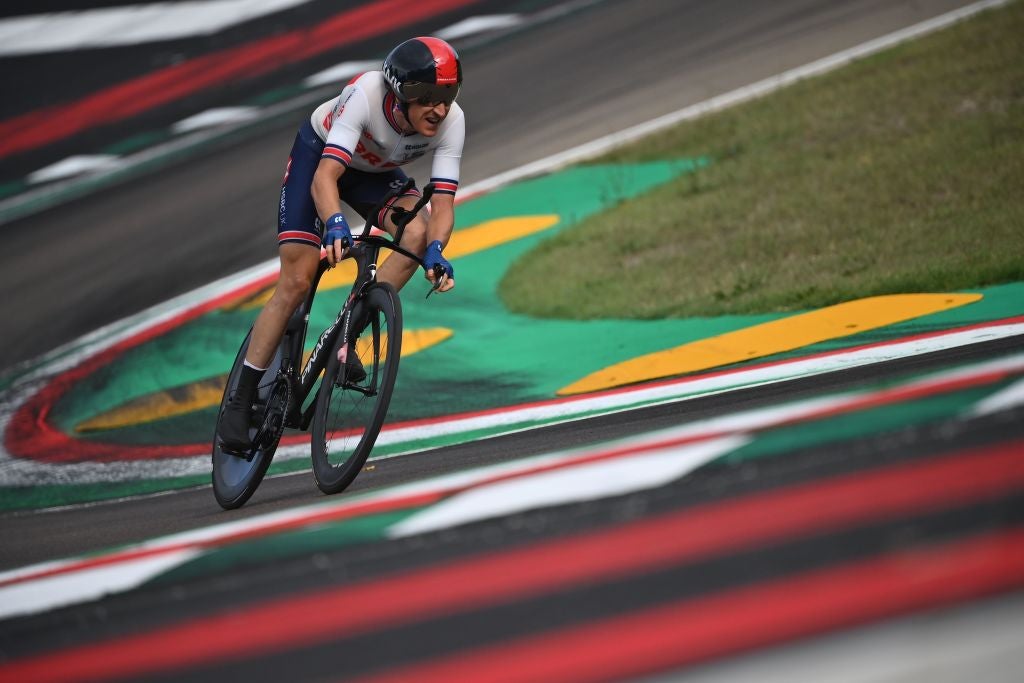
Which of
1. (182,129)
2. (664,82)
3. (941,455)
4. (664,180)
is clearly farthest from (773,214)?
(182,129)

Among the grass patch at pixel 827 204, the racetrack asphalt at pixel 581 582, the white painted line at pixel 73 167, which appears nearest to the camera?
the racetrack asphalt at pixel 581 582

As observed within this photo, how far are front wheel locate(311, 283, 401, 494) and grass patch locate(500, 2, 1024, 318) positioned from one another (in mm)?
3032

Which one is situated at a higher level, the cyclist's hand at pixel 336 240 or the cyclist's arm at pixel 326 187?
the cyclist's arm at pixel 326 187

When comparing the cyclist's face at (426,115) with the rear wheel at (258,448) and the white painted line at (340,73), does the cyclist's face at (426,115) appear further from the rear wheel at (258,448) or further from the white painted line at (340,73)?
the white painted line at (340,73)

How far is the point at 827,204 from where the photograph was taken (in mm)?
8547

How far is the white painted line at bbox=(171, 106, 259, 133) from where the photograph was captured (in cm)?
1352

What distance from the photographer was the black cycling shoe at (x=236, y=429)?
514 cm

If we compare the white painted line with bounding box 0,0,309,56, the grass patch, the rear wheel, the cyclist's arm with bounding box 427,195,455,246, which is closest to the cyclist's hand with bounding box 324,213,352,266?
the cyclist's arm with bounding box 427,195,455,246

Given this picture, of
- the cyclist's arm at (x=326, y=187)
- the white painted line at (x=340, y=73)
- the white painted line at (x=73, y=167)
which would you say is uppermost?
the cyclist's arm at (x=326, y=187)

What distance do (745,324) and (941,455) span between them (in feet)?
12.7

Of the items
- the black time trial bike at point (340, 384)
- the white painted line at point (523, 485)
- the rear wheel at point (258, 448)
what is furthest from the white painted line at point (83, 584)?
the rear wheel at point (258, 448)

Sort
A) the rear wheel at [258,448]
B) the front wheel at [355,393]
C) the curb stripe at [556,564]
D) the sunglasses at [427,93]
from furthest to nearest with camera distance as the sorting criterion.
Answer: the rear wheel at [258,448], the sunglasses at [427,93], the front wheel at [355,393], the curb stripe at [556,564]

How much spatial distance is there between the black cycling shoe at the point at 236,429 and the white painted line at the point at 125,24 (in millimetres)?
10814

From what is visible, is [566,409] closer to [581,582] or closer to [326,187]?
[326,187]
